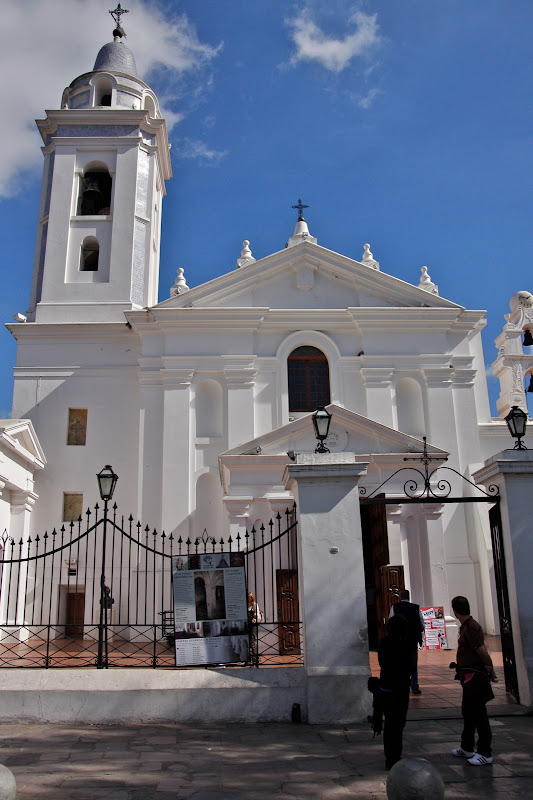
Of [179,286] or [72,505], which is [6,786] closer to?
[72,505]

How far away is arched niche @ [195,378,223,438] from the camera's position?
20469 millimetres

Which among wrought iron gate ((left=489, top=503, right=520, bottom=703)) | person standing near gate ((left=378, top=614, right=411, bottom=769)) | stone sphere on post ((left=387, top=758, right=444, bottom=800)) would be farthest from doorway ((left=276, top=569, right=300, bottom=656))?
stone sphere on post ((left=387, top=758, right=444, bottom=800))

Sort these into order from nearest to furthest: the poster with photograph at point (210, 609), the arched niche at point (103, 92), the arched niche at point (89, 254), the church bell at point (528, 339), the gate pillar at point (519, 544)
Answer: the gate pillar at point (519, 544), the poster with photograph at point (210, 609), the church bell at point (528, 339), the arched niche at point (89, 254), the arched niche at point (103, 92)

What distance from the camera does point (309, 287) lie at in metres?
21.7

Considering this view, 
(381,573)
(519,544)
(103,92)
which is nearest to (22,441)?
(381,573)

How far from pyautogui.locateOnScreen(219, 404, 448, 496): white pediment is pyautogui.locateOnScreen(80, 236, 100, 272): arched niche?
990 centimetres

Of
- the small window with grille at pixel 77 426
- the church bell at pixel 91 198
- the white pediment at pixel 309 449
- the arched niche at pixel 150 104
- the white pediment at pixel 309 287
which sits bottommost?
the white pediment at pixel 309 449

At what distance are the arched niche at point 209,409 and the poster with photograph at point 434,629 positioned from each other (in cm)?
774

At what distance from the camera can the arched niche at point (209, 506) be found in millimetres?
19500

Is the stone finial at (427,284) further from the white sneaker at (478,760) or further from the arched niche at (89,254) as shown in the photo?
the white sneaker at (478,760)

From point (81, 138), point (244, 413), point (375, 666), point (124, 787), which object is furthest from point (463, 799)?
A: point (81, 138)

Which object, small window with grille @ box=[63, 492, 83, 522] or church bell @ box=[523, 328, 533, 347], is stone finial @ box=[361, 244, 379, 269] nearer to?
church bell @ box=[523, 328, 533, 347]

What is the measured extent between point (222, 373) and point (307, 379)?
2597mm

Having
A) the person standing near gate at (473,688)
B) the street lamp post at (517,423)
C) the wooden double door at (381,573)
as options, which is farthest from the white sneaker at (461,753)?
the wooden double door at (381,573)
